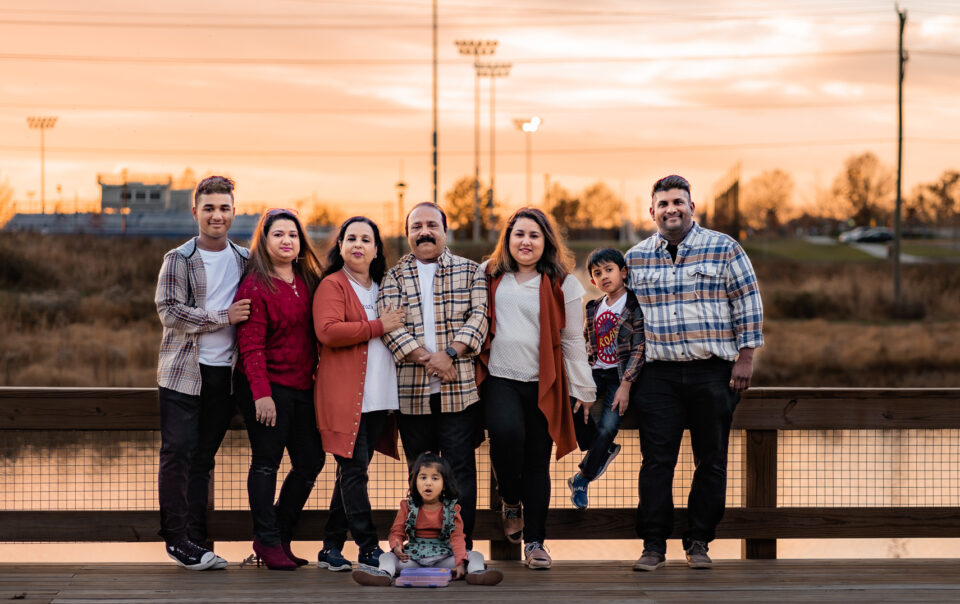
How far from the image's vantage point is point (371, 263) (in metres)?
4.73

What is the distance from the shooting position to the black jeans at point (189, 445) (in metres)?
4.43

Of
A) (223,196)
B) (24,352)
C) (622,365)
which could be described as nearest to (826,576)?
(622,365)

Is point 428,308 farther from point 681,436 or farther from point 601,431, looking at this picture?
point 681,436

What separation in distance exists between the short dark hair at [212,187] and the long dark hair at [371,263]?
0.49m

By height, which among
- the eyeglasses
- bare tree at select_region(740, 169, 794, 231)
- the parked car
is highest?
bare tree at select_region(740, 169, 794, 231)

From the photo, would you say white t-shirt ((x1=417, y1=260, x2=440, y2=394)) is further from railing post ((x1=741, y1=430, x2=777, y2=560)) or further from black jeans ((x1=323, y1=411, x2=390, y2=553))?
railing post ((x1=741, y1=430, x2=777, y2=560))

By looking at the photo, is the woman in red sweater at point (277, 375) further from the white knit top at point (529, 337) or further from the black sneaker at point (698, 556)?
the black sneaker at point (698, 556)

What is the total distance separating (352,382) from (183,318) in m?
0.74

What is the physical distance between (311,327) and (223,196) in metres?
0.66

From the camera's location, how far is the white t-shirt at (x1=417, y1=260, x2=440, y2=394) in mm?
A: 4504

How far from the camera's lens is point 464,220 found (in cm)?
6228

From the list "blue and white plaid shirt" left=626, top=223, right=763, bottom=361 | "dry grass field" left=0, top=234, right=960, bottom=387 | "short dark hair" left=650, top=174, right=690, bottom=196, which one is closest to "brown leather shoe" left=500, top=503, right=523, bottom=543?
"blue and white plaid shirt" left=626, top=223, right=763, bottom=361

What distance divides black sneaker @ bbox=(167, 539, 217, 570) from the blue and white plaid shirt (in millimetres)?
2042

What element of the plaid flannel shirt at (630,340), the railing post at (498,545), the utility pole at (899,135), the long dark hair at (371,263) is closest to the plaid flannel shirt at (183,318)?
the long dark hair at (371,263)
